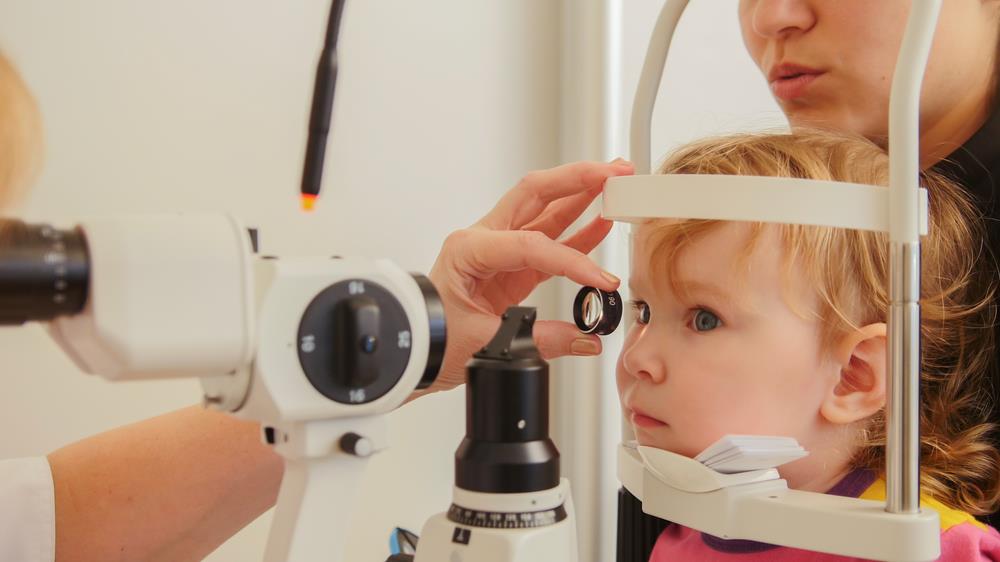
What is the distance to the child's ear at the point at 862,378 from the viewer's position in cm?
77

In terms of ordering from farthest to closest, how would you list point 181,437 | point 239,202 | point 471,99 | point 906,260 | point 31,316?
point 471,99 < point 239,202 < point 181,437 < point 906,260 < point 31,316

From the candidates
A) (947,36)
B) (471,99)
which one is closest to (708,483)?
(947,36)

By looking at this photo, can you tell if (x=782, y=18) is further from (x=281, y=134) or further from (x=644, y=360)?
(x=281, y=134)

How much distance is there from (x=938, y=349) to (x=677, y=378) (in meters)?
0.27

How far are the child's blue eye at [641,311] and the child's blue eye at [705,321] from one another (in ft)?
0.20

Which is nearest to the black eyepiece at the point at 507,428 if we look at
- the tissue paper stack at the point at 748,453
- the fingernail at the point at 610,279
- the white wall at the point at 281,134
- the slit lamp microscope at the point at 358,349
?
the slit lamp microscope at the point at 358,349

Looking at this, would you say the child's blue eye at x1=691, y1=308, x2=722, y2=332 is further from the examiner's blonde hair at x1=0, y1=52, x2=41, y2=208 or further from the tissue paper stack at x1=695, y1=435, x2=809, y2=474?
the examiner's blonde hair at x1=0, y1=52, x2=41, y2=208

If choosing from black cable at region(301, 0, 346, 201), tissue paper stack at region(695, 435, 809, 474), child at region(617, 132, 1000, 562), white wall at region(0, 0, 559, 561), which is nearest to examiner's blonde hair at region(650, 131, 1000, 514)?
child at region(617, 132, 1000, 562)

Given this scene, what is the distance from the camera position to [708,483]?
0.62 m

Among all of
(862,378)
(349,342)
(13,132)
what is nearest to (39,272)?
(349,342)

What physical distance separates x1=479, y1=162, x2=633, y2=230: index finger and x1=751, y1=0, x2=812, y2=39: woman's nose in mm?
176

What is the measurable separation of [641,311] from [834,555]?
10.1 inches

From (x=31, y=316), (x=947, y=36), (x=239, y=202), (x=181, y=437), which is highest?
(x=947, y=36)

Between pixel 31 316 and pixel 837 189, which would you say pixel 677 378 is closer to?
pixel 837 189
